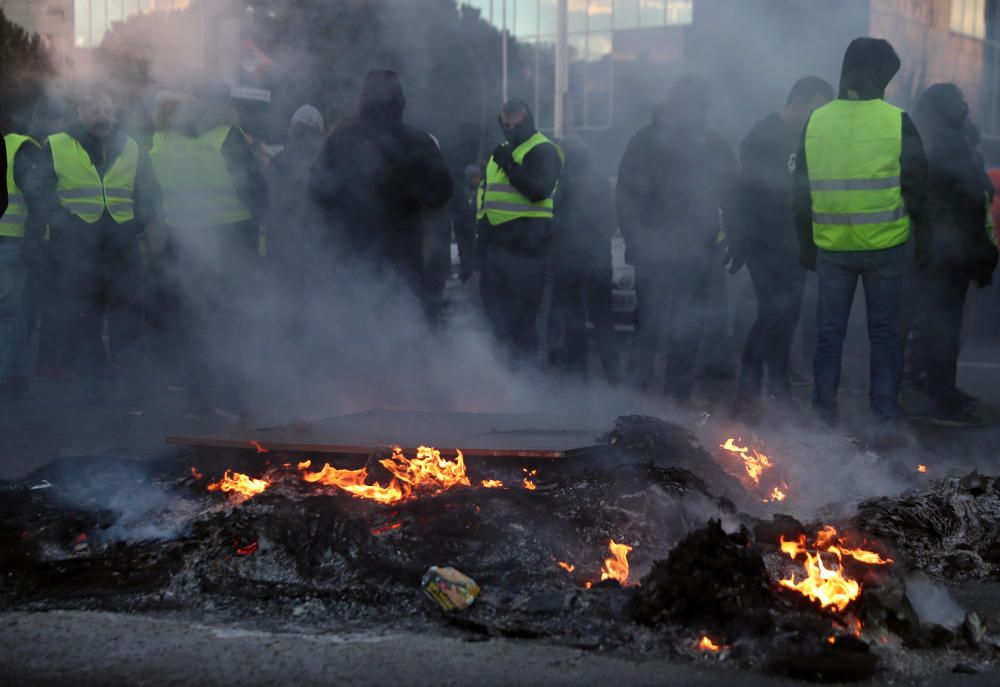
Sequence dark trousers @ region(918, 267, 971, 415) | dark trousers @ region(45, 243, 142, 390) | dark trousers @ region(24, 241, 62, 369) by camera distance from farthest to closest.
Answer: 1. dark trousers @ region(24, 241, 62, 369)
2. dark trousers @ region(45, 243, 142, 390)
3. dark trousers @ region(918, 267, 971, 415)

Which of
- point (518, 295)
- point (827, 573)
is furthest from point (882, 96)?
point (827, 573)

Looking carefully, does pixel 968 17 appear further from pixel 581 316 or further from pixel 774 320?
pixel 581 316

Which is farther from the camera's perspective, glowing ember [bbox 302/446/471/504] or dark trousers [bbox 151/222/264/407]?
dark trousers [bbox 151/222/264/407]

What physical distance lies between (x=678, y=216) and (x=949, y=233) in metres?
1.56

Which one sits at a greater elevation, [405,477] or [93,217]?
[93,217]

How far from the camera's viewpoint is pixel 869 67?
5.25m

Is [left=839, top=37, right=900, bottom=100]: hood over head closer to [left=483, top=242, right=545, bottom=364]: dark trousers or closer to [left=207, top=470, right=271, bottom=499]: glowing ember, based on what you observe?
[left=483, top=242, right=545, bottom=364]: dark trousers

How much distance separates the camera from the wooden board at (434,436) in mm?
4027

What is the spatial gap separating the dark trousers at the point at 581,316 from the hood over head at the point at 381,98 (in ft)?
5.96

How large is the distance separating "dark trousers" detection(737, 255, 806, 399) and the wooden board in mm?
2164

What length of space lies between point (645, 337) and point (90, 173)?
353 cm

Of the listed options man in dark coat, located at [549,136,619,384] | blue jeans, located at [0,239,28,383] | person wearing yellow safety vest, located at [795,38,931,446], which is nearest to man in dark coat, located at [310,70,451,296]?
man in dark coat, located at [549,136,619,384]

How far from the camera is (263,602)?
3.20 meters

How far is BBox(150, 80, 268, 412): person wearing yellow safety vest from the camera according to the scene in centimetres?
613
